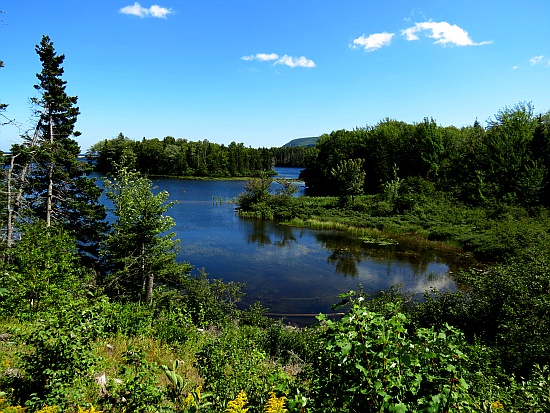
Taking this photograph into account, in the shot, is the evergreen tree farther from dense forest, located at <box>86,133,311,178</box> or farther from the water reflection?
dense forest, located at <box>86,133,311,178</box>

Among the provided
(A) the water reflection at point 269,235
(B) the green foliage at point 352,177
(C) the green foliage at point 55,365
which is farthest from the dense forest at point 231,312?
(B) the green foliage at point 352,177

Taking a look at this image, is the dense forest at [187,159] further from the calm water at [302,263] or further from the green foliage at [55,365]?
the green foliage at [55,365]

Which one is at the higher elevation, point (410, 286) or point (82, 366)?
point (82, 366)

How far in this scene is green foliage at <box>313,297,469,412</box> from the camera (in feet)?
9.79

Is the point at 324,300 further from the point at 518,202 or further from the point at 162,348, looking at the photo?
the point at 518,202

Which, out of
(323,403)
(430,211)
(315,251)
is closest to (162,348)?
(323,403)

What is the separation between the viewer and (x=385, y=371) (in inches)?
121

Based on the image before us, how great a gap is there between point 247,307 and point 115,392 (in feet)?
41.4

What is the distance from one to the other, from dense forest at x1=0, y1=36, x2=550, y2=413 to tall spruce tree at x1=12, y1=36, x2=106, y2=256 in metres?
0.07

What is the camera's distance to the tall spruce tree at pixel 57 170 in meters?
15.7

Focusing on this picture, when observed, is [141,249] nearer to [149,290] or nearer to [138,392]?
[149,290]

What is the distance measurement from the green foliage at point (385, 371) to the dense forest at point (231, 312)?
0.02 metres

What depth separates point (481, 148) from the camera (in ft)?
140

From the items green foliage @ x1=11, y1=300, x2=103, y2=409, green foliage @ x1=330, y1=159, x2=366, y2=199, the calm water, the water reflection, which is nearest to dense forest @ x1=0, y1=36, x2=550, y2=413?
green foliage @ x1=11, y1=300, x2=103, y2=409
